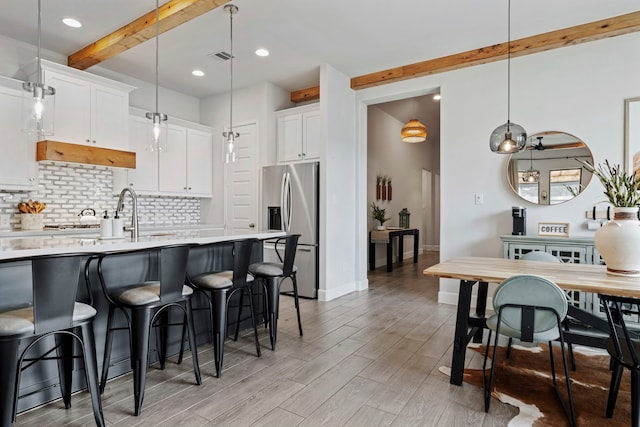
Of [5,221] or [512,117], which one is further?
[512,117]

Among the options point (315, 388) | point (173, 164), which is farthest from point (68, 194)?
point (315, 388)

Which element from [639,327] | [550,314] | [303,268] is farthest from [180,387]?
[639,327]

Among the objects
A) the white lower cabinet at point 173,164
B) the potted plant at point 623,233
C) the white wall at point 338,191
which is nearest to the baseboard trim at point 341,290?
the white wall at point 338,191

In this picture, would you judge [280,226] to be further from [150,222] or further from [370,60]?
[370,60]

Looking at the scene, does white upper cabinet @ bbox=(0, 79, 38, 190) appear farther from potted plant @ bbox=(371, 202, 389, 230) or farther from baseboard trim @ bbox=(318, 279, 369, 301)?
potted plant @ bbox=(371, 202, 389, 230)

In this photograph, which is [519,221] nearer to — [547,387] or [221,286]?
[547,387]

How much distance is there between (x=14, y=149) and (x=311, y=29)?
3240 millimetres

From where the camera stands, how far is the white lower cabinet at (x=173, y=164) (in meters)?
4.78

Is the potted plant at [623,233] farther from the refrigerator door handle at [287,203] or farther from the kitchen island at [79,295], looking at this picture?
the refrigerator door handle at [287,203]

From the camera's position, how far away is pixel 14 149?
3.65 metres

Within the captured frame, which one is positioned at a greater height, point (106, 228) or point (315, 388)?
point (106, 228)

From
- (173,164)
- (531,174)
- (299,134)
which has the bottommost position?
(531,174)

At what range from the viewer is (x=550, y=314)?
6.47 feet

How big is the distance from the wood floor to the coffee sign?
145 centimetres
